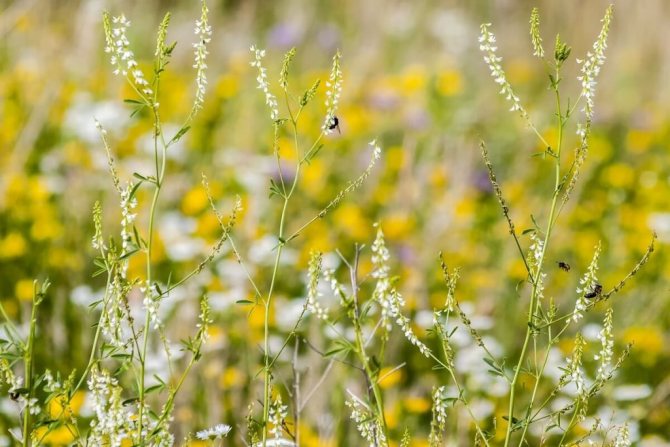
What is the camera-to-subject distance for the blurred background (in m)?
2.35

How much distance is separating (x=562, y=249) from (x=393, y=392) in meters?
1.23

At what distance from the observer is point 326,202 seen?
3447 millimetres

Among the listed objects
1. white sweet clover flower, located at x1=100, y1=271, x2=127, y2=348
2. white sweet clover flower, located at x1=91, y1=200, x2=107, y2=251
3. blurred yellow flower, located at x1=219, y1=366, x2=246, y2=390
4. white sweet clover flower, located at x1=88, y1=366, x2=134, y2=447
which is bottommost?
white sweet clover flower, located at x1=88, y1=366, x2=134, y2=447

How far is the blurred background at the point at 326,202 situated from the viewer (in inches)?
92.5

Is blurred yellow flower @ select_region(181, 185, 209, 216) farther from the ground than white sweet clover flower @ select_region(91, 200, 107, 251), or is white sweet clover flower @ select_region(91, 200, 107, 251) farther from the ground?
blurred yellow flower @ select_region(181, 185, 209, 216)

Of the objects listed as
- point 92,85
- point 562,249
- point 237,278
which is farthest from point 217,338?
point 92,85

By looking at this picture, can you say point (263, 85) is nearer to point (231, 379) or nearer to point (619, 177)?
point (231, 379)

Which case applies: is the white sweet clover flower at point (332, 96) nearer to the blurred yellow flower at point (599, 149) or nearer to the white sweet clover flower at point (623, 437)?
the white sweet clover flower at point (623, 437)

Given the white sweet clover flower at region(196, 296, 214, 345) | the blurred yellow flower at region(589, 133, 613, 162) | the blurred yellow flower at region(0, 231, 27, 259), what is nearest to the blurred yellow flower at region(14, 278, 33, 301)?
the blurred yellow flower at region(0, 231, 27, 259)

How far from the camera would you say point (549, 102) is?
5520mm

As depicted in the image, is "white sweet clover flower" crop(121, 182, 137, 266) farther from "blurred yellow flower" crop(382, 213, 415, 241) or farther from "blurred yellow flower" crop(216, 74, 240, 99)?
"blurred yellow flower" crop(216, 74, 240, 99)

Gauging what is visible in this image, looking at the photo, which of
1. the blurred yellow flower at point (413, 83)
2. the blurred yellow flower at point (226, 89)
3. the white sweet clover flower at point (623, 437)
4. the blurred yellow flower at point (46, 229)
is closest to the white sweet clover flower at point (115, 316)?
the white sweet clover flower at point (623, 437)

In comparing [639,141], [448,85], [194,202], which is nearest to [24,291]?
[194,202]

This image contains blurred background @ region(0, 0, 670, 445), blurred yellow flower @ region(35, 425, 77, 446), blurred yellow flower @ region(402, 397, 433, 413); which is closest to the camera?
blurred yellow flower @ region(35, 425, 77, 446)
